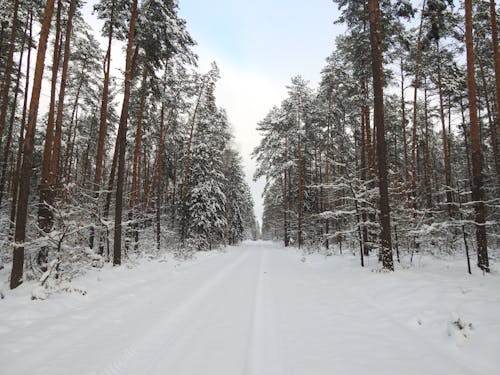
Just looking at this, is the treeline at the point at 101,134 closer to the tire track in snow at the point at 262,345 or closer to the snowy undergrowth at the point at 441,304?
the tire track in snow at the point at 262,345

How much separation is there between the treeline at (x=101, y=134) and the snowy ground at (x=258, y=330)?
2341 mm

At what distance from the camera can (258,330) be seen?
495cm

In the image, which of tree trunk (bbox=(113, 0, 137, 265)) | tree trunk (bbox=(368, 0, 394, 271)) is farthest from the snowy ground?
tree trunk (bbox=(113, 0, 137, 265))

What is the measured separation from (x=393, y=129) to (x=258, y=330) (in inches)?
850

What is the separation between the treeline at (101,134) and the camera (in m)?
8.61

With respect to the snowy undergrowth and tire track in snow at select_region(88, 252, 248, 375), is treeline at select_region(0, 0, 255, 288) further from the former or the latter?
the snowy undergrowth

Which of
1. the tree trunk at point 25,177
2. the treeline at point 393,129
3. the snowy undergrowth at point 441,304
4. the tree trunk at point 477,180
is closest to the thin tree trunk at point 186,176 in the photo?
the treeline at point 393,129

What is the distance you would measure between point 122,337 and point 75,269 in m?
5.24

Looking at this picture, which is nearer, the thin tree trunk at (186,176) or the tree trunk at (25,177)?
the tree trunk at (25,177)

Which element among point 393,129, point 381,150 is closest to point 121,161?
point 381,150

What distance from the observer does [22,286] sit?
771cm

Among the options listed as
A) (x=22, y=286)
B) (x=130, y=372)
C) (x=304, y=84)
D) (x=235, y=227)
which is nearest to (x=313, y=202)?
(x=304, y=84)

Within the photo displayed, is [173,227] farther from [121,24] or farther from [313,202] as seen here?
[121,24]

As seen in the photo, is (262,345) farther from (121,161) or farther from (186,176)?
(186,176)
